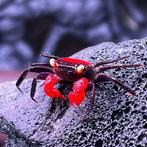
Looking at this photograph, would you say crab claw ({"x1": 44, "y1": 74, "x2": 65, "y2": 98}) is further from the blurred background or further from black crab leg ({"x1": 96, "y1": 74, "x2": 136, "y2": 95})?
the blurred background

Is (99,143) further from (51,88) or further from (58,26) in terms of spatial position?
(58,26)

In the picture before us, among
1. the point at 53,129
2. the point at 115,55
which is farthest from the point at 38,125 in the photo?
the point at 115,55

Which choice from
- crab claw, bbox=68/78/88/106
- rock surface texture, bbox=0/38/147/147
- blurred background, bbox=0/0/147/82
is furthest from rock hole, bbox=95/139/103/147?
blurred background, bbox=0/0/147/82

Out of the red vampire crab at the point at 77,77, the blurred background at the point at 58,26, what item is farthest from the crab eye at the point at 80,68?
the blurred background at the point at 58,26

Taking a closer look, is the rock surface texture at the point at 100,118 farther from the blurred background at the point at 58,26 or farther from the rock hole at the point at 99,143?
the blurred background at the point at 58,26

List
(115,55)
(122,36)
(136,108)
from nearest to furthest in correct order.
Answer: (136,108), (115,55), (122,36)

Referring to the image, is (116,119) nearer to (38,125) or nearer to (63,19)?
(38,125)
